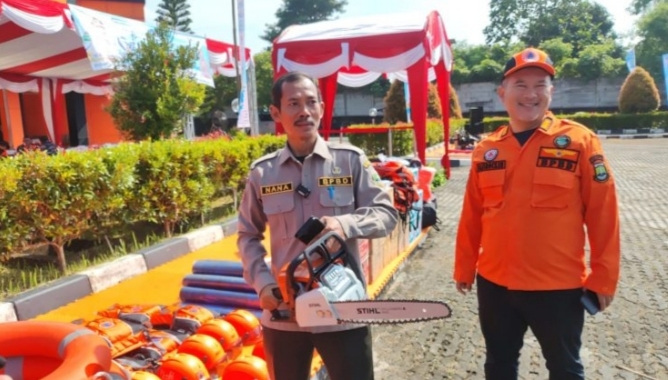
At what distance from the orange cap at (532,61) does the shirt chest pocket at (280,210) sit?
3.62 feet

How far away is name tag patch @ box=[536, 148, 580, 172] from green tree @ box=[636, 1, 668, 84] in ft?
155

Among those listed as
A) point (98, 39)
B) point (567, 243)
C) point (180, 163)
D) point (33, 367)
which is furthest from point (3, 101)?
point (567, 243)

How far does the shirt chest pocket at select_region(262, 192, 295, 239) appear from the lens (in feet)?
6.23

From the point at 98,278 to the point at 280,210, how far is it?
10.6 feet

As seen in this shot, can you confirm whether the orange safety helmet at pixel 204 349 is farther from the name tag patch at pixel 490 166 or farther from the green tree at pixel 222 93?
the green tree at pixel 222 93

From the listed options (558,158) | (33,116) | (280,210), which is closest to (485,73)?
(33,116)

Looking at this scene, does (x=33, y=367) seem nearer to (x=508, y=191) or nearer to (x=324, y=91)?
(x=508, y=191)

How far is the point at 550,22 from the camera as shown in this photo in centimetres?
5362

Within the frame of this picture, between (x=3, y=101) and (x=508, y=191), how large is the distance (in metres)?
17.6

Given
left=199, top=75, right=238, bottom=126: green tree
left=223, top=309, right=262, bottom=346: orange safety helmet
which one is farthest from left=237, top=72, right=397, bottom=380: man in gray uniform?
left=199, top=75, right=238, bottom=126: green tree

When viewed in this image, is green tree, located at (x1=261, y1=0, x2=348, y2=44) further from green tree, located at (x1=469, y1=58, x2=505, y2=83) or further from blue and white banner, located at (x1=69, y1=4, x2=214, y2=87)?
blue and white banner, located at (x1=69, y1=4, x2=214, y2=87)

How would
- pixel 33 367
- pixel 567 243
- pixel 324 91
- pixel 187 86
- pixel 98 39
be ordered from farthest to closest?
pixel 324 91 → pixel 98 39 → pixel 187 86 → pixel 567 243 → pixel 33 367

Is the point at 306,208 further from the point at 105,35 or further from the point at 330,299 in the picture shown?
the point at 105,35

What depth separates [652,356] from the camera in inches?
124
